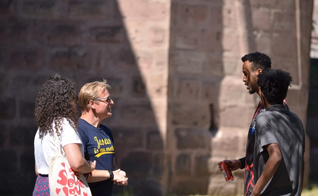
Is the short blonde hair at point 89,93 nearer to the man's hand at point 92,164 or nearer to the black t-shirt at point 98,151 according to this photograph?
the black t-shirt at point 98,151

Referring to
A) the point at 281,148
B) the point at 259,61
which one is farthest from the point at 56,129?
the point at 259,61

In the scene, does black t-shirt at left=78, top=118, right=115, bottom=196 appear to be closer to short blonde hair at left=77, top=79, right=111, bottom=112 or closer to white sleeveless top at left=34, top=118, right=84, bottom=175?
short blonde hair at left=77, top=79, right=111, bottom=112

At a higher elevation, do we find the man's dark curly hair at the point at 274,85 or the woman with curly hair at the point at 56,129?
the man's dark curly hair at the point at 274,85

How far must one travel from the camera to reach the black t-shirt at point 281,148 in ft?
11.2

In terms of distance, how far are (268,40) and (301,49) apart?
0.75 meters

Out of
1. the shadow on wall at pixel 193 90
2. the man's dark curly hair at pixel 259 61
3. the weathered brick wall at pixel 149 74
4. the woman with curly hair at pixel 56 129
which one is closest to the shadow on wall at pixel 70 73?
the weathered brick wall at pixel 149 74

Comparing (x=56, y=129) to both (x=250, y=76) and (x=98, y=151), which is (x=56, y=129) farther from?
(x=250, y=76)

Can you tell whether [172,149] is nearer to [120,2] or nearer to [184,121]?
[184,121]

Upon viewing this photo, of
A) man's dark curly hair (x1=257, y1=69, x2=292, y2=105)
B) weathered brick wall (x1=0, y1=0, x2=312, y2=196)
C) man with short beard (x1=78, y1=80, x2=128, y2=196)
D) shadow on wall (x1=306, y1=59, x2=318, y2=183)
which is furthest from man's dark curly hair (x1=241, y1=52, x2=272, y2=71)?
shadow on wall (x1=306, y1=59, x2=318, y2=183)

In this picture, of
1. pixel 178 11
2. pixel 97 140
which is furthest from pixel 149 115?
pixel 97 140

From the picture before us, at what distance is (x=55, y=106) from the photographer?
3.62 metres

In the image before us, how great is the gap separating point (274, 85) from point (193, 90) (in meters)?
4.22

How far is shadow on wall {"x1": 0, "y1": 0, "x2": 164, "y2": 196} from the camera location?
756 cm

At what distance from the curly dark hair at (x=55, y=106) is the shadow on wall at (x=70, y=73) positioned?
389 centimetres
